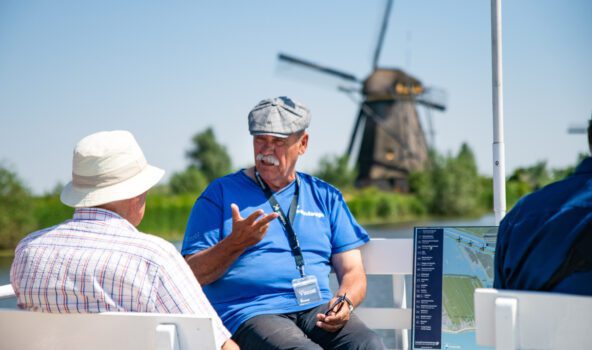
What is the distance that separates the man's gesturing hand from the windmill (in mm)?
35305

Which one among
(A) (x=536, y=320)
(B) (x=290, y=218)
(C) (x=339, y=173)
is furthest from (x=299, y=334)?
(C) (x=339, y=173)

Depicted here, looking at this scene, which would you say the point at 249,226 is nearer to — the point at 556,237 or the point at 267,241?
the point at 267,241

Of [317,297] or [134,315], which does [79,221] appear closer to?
[134,315]

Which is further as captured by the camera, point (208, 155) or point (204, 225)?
point (208, 155)

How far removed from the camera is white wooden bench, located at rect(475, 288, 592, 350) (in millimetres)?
1717

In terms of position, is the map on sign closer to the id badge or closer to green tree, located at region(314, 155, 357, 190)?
the id badge

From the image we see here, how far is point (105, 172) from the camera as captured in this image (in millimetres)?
2287

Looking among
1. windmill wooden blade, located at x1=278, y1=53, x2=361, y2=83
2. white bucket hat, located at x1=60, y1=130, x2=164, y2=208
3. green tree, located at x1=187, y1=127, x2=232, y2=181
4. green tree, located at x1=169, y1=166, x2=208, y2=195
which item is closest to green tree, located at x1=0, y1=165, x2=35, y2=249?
windmill wooden blade, located at x1=278, y1=53, x2=361, y2=83

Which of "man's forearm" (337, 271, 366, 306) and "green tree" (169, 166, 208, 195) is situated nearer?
"man's forearm" (337, 271, 366, 306)

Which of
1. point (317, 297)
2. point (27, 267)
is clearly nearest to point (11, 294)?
point (27, 267)

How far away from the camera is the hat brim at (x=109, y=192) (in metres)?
2.22

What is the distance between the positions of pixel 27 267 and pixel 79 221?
0.20 meters

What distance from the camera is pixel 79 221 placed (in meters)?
2.20

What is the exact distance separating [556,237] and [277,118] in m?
1.81
